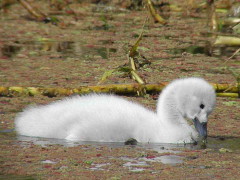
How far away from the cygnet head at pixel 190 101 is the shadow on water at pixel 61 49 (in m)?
3.87

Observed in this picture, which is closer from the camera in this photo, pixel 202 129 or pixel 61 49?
pixel 202 129

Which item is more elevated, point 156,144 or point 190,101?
point 190,101

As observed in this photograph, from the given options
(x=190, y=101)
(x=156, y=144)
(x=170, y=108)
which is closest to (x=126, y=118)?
(x=156, y=144)

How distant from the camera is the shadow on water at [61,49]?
10.4 metres

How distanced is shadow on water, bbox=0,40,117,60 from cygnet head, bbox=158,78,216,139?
3.87m

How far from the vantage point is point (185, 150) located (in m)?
5.92

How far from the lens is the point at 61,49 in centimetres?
1099

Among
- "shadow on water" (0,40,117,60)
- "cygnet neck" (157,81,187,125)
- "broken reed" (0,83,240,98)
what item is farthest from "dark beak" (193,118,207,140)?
"shadow on water" (0,40,117,60)

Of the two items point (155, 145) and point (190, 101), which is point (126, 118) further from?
point (190, 101)

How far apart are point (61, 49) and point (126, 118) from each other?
4.96 meters

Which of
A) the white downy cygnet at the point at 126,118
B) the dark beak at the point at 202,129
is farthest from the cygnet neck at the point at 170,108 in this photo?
the dark beak at the point at 202,129

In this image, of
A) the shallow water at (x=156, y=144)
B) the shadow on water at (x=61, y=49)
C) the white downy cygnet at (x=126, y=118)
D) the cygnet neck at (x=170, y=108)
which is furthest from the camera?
the shadow on water at (x=61, y=49)

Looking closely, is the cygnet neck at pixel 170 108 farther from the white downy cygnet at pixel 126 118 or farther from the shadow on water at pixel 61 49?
the shadow on water at pixel 61 49

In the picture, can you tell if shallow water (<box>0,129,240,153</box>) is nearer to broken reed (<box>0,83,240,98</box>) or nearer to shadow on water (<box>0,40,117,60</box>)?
broken reed (<box>0,83,240,98</box>)
